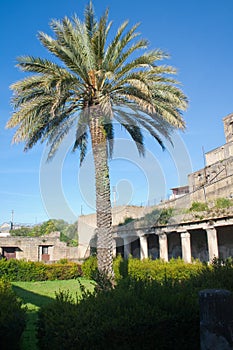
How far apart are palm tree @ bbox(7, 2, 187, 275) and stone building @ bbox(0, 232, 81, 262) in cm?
2004

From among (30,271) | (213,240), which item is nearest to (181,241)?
(213,240)

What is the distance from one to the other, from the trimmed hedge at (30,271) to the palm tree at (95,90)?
11.0 meters

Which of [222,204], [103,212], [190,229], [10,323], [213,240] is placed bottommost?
[10,323]

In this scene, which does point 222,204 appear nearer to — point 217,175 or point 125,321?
point 217,175

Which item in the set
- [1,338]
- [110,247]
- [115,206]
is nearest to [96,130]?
[110,247]

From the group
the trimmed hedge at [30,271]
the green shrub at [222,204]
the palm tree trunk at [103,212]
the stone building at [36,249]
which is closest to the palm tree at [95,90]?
the palm tree trunk at [103,212]

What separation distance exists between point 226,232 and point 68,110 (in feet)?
39.7

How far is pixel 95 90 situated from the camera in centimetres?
1255

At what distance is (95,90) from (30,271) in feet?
47.5

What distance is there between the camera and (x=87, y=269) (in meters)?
22.4

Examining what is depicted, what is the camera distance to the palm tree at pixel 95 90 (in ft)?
37.8

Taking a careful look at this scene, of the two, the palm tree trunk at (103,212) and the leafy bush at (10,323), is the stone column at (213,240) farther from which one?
the leafy bush at (10,323)

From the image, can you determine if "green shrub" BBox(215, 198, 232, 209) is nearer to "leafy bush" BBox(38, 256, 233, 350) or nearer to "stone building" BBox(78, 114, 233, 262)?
"stone building" BBox(78, 114, 233, 262)

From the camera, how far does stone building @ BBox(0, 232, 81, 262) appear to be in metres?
30.7
